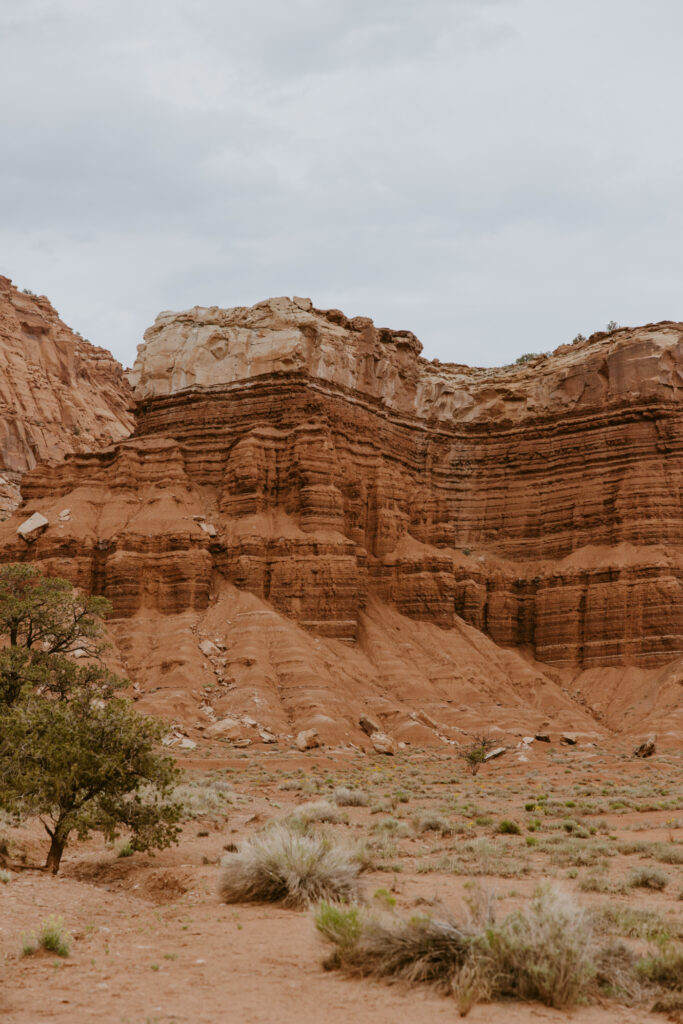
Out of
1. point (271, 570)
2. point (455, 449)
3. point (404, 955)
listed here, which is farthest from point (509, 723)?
point (404, 955)

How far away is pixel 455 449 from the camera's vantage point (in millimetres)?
74875

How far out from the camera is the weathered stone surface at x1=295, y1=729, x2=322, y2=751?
4066 centimetres

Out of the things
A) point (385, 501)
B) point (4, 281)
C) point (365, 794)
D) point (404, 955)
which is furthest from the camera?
point (4, 281)

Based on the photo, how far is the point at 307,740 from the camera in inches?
1609

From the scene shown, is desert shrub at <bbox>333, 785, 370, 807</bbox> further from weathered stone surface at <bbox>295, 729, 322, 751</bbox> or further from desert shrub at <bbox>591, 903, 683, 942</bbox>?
desert shrub at <bbox>591, 903, 683, 942</bbox>

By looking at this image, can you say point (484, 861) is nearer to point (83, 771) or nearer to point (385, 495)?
point (83, 771)

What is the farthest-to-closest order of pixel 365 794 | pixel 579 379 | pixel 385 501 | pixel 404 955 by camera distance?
1. pixel 579 379
2. pixel 385 501
3. pixel 365 794
4. pixel 404 955

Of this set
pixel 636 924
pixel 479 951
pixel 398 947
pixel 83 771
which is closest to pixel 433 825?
pixel 83 771

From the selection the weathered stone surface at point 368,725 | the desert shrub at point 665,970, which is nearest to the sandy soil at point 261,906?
the desert shrub at point 665,970

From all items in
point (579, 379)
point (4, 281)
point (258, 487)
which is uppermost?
point (4, 281)

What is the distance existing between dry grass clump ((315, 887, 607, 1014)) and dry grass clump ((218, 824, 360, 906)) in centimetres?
312

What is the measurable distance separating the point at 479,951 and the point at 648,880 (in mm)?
6936

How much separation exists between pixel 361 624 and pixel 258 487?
35.8ft

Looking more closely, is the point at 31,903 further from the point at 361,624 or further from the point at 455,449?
the point at 455,449
